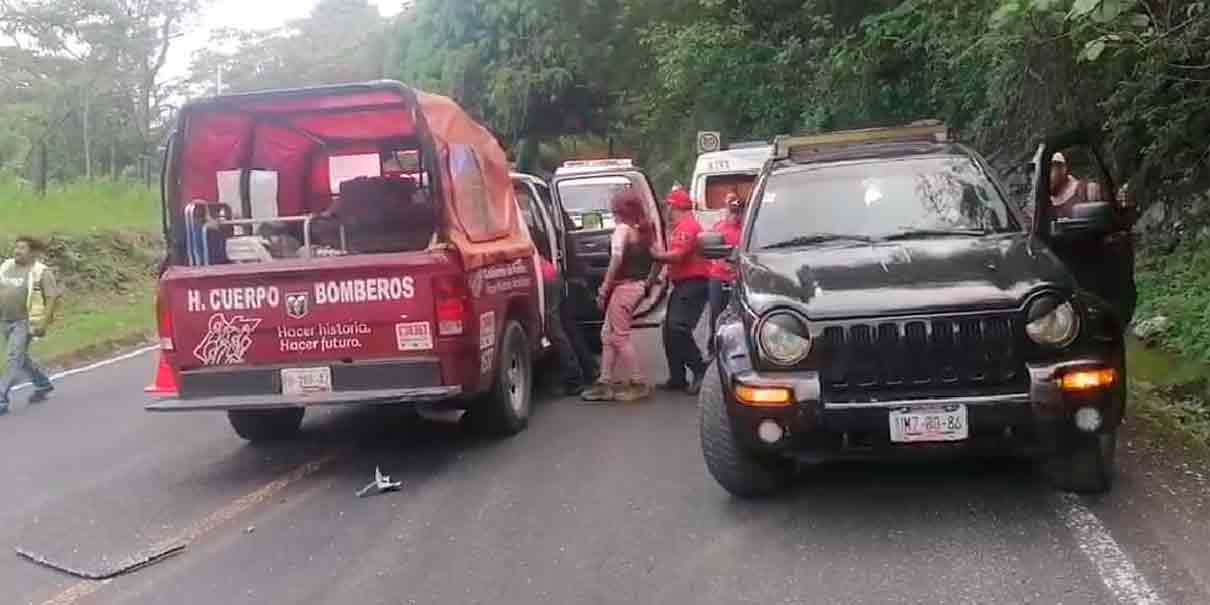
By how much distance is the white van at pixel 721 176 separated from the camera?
17109mm

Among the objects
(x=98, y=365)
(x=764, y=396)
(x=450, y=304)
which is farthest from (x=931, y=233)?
(x=98, y=365)

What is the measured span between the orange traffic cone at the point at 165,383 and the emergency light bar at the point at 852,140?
3888 millimetres

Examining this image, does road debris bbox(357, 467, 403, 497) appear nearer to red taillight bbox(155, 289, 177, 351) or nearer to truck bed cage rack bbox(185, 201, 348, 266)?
red taillight bbox(155, 289, 177, 351)

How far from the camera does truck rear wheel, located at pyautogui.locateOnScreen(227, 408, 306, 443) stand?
8.70m

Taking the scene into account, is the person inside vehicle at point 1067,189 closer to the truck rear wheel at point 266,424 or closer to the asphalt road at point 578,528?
the asphalt road at point 578,528

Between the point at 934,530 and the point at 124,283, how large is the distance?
17430 mm

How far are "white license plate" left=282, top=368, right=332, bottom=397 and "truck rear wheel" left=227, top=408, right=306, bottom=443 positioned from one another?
1101mm

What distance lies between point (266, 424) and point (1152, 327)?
6554 mm

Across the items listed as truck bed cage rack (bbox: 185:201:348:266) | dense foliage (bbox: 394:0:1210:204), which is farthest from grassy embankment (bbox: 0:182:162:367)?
dense foliage (bbox: 394:0:1210:204)

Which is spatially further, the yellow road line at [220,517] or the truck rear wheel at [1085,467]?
the truck rear wheel at [1085,467]

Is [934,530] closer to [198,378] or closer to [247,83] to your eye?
[198,378]

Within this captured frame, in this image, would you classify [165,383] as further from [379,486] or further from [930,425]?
[930,425]

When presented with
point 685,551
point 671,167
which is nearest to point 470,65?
point 671,167

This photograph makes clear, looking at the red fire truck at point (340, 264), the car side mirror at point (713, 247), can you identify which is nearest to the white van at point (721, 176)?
the red fire truck at point (340, 264)
